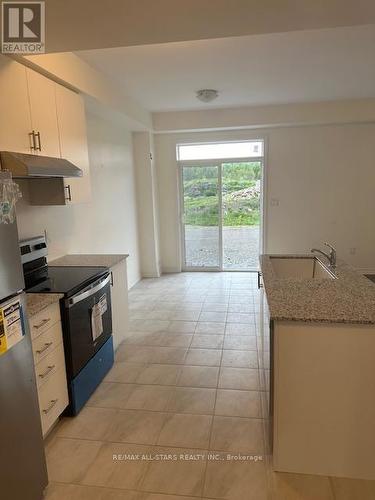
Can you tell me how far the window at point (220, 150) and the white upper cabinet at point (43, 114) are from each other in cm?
341

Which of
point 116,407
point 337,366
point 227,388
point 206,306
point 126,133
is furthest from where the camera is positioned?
point 126,133

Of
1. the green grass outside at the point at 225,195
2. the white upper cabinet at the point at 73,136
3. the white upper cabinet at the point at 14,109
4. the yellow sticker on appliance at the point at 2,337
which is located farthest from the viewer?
the green grass outside at the point at 225,195

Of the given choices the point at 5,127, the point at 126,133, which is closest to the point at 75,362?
the point at 5,127

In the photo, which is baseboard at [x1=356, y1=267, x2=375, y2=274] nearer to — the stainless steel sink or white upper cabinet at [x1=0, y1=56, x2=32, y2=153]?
the stainless steel sink

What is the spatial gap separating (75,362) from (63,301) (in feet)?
1.52

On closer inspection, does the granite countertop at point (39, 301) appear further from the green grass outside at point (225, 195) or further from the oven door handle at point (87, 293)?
the green grass outside at point (225, 195)

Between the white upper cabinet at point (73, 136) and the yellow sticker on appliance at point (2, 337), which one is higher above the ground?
the white upper cabinet at point (73, 136)

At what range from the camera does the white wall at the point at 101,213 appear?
119 inches

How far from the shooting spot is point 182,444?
202cm

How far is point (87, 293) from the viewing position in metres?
2.41

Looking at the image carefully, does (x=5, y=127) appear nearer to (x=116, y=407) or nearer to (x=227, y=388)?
(x=116, y=407)

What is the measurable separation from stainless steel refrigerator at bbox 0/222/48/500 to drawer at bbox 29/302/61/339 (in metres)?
0.35

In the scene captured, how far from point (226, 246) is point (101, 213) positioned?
271 cm

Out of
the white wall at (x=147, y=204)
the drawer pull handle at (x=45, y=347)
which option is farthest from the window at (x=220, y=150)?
the drawer pull handle at (x=45, y=347)
